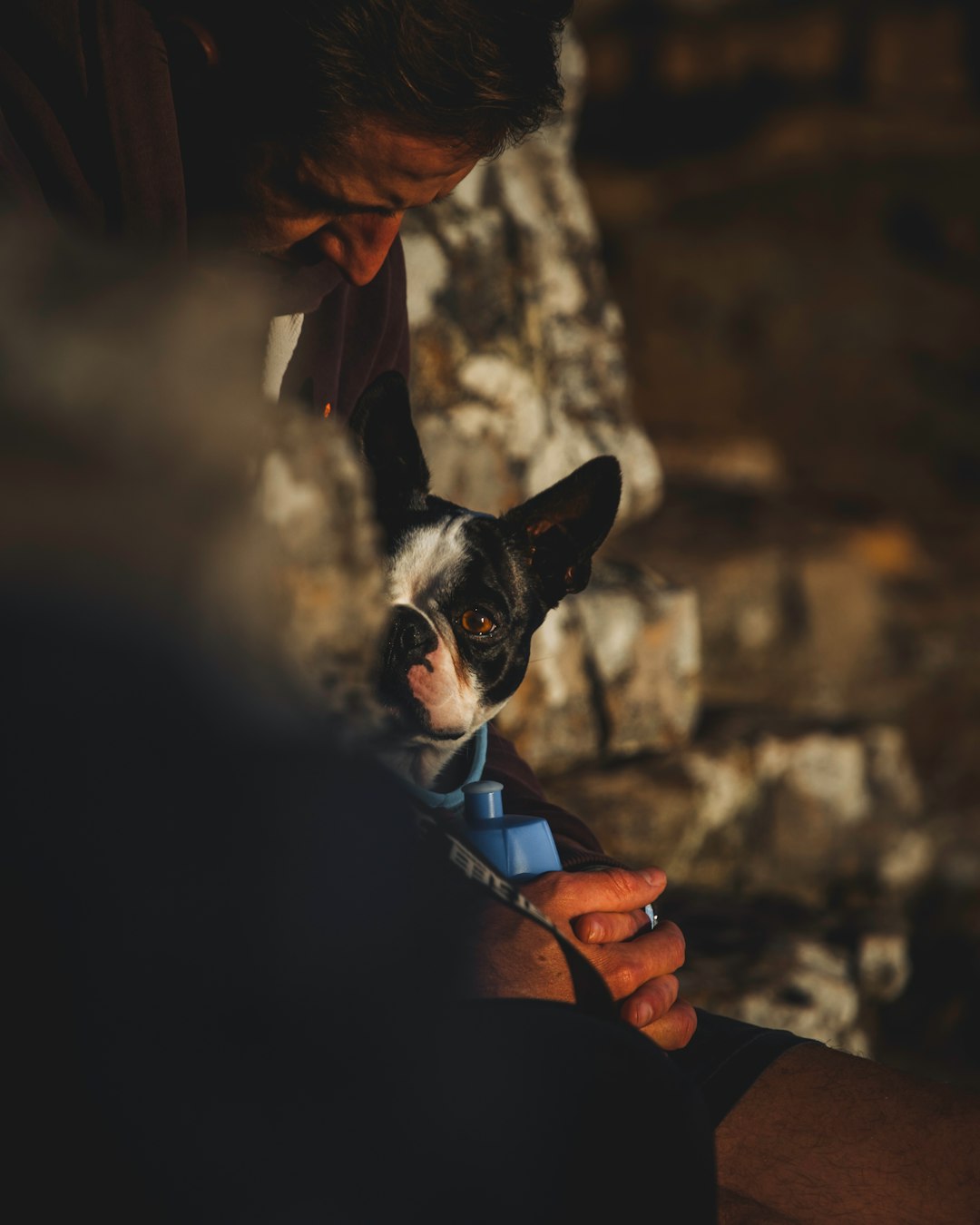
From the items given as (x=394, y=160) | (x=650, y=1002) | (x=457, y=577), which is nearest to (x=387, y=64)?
(x=394, y=160)

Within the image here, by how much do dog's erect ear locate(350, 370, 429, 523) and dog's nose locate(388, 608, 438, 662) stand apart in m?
0.15

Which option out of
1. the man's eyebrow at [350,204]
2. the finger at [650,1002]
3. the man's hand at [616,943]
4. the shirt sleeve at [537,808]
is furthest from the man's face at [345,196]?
the finger at [650,1002]

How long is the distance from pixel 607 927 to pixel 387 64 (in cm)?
89

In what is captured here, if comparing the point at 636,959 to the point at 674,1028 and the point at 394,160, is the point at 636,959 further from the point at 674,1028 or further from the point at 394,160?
the point at 394,160

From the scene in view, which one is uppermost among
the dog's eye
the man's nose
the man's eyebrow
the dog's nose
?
the man's eyebrow

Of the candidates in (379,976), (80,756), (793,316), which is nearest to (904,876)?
(379,976)

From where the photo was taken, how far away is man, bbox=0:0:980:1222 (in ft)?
3.59

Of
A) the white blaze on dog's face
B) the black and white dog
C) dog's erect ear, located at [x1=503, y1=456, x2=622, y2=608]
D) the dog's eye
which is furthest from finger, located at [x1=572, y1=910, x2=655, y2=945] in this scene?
dog's erect ear, located at [x1=503, y1=456, x2=622, y2=608]

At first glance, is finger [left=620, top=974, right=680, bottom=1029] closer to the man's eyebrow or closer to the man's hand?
the man's hand

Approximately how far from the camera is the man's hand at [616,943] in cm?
96

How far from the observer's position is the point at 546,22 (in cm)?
115

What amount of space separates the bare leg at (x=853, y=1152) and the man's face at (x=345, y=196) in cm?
106

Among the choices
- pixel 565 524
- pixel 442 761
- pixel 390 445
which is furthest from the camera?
pixel 565 524

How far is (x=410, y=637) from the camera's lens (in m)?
1.57
